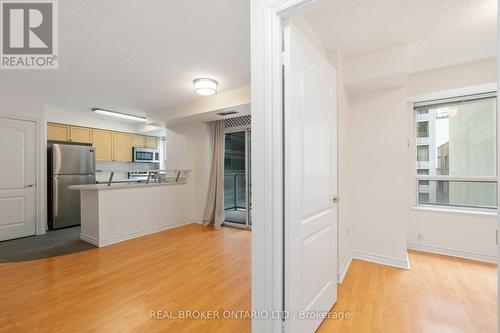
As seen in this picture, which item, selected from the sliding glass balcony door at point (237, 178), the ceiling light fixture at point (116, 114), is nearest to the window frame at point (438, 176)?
the sliding glass balcony door at point (237, 178)

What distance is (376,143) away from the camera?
2.84 metres

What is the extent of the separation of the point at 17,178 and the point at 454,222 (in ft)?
22.2

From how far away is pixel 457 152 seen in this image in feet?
10.3

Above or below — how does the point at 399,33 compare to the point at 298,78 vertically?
above

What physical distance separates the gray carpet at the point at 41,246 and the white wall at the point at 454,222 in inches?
192

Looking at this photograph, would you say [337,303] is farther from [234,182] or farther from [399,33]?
[234,182]

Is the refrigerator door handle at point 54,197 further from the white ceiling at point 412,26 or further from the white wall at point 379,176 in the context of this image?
the white wall at point 379,176

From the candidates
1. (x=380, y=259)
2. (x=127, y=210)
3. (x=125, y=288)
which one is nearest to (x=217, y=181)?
(x=127, y=210)

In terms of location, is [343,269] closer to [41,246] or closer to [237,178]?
[237,178]

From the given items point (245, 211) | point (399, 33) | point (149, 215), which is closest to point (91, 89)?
point (149, 215)

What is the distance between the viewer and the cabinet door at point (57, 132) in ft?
14.3

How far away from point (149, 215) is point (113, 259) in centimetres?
125

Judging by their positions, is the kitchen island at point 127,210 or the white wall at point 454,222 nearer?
the white wall at point 454,222

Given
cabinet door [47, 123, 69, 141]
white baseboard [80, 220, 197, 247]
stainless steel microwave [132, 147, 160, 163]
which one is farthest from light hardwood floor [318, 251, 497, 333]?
cabinet door [47, 123, 69, 141]
